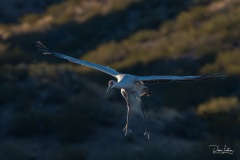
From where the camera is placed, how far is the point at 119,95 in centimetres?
2098

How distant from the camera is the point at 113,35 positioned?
39.1 m

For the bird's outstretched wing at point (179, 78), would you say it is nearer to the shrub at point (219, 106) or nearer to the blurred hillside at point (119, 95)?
the blurred hillside at point (119, 95)

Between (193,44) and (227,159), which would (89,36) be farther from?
(227,159)

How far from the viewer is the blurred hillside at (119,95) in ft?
57.4

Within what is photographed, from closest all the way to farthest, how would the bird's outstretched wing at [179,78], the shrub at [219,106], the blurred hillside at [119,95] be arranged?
the bird's outstretched wing at [179,78], the blurred hillside at [119,95], the shrub at [219,106]

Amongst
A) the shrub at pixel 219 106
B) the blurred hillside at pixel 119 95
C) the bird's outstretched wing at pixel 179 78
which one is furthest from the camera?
the shrub at pixel 219 106
